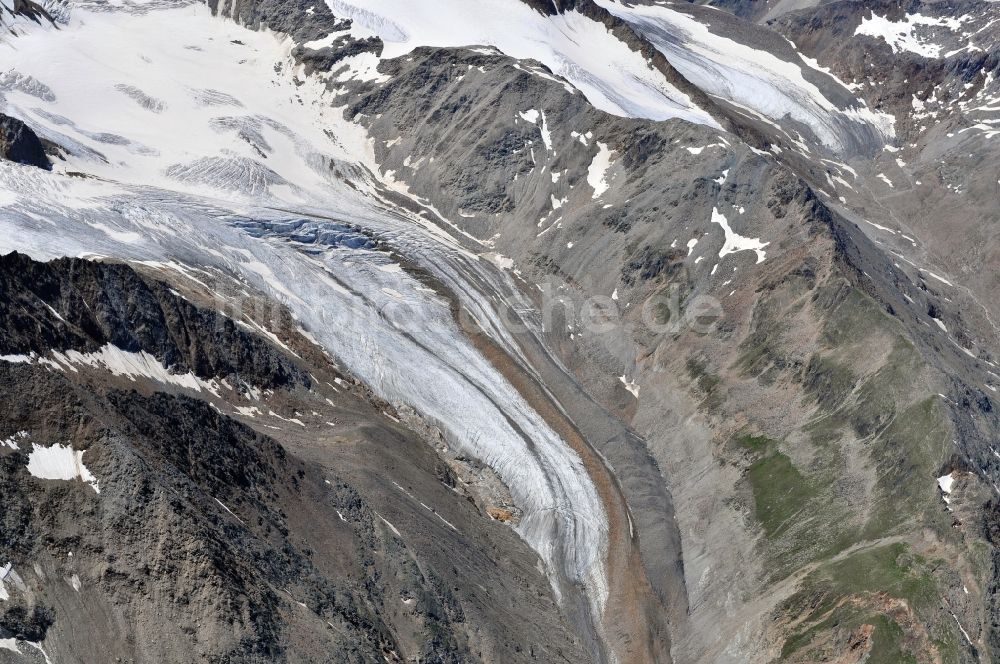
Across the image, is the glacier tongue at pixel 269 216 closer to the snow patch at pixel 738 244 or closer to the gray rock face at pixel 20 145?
the gray rock face at pixel 20 145

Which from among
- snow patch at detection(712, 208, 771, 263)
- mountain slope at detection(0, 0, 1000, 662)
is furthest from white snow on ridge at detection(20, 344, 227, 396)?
snow patch at detection(712, 208, 771, 263)

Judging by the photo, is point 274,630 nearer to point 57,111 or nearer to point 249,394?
point 249,394

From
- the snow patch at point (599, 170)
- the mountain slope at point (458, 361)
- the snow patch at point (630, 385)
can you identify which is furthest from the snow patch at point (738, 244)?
the snow patch at point (630, 385)

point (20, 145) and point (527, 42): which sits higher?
point (527, 42)

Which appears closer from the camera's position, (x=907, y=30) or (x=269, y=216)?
(x=269, y=216)

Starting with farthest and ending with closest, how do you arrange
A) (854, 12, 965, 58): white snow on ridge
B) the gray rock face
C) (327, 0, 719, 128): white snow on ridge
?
(854, 12, 965, 58): white snow on ridge < (327, 0, 719, 128): white snow on ridge < the gray rock face

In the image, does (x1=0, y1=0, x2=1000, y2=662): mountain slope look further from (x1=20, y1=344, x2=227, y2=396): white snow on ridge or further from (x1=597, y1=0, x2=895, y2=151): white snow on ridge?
(x1=597, y1=0, x2=895, y2=151): white snow on ridge

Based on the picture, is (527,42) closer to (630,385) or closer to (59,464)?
(630,385)

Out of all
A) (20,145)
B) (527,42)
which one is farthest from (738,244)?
(20,145)
